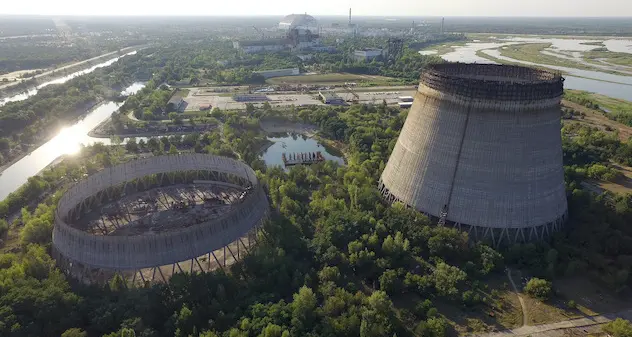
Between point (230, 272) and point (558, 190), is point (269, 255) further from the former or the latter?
point (558, 190)

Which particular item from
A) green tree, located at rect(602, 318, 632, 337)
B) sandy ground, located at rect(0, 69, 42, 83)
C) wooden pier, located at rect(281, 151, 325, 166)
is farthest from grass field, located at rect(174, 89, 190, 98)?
green tree, located at rect(602, 318, 632, 337)

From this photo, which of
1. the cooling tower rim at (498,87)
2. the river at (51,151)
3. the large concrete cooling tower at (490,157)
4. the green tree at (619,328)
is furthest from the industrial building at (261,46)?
the green tree at (619,328)

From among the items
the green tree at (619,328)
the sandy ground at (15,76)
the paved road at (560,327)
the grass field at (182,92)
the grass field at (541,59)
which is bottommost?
the paved road at (560,327)

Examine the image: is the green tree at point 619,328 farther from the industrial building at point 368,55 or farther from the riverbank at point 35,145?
the industrial building at point 368,55

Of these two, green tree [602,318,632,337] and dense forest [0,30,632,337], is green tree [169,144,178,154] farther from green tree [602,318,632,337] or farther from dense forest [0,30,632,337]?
green tree [602,318,632,337]

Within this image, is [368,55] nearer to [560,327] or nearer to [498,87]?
[498,87]

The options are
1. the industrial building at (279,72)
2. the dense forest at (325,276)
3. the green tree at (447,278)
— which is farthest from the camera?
the industrial building at (279,72)
